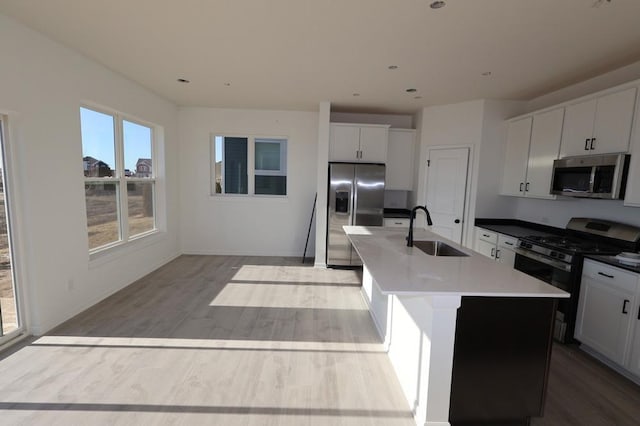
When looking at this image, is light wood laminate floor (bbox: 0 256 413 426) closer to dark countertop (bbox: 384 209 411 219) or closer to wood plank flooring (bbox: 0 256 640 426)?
wood plank flooring (bbox: 0 256 640 426)

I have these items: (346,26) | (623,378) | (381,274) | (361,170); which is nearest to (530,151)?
(361,170)

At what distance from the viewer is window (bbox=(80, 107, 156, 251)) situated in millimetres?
3422

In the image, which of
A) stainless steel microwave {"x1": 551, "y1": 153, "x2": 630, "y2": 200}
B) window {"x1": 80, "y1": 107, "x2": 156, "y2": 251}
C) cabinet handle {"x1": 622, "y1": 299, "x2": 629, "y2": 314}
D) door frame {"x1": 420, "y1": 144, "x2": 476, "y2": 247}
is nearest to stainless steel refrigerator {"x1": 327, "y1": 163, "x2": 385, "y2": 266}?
door frame {"x1": 420, "y1": 144, "x2": 476, "y2": 247}

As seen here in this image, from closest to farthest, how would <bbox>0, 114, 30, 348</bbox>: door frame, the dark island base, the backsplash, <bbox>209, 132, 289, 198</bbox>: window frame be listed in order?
the dark island base → <bbox>0, 114, 30, 348</bbox>: door frame → the backsplash → <bbox>209, 132, 289, 198</bbox>: window frame

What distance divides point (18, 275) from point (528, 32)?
4721 mm

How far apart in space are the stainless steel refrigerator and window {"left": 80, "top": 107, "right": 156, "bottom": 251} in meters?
2.86

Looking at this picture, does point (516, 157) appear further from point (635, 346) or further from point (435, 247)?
point (635, 346)

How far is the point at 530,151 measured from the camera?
150 inches

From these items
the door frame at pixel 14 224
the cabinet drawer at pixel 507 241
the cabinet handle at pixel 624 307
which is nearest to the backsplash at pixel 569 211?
the cabinet drawer at pixel 507 241

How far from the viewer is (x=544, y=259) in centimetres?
299

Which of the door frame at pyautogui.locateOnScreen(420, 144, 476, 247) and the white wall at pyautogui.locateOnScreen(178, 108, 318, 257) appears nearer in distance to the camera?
the door frame at pyautogui.locateOnScreen(420, 144, 476, 247)

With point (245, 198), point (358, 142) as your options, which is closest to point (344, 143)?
point (358, 142)

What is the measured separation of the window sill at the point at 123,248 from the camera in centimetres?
346

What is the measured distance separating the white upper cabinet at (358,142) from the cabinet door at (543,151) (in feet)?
6.71
